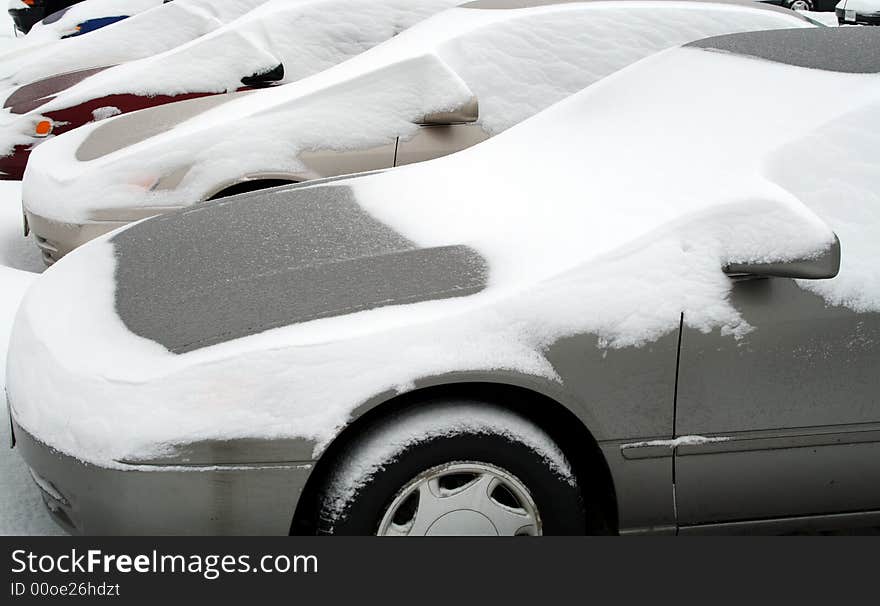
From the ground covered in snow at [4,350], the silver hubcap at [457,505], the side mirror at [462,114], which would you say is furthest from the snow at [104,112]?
the silver hubcap at [457,505]

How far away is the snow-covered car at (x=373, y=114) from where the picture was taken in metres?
4.27

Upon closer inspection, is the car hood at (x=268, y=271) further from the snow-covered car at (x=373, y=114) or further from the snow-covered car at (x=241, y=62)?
the snow-covered car at (x=241, y=62)

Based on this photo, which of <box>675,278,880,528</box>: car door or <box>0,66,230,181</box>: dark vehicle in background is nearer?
A: <box>675,278,880,528</box>: car door

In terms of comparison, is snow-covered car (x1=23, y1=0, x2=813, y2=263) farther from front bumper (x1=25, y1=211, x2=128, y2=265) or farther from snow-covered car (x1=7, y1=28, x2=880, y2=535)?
snow-covered car (x1=7, y1=28, x2=880, y2=535)

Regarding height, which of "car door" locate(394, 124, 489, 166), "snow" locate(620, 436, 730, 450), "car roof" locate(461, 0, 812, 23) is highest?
"car roof" locate(461, 0, 812, 23)

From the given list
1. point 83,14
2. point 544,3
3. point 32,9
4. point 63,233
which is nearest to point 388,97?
point 544,3

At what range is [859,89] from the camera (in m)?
2.75

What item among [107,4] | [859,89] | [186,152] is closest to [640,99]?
[859,89]

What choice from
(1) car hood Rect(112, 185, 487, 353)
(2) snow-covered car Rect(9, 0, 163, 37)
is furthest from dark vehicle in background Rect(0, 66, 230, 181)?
(2) snow-covered car Rect(9, 0, 163, 37)

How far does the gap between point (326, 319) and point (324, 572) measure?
0.57 meters

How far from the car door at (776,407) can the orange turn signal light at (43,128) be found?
492cm

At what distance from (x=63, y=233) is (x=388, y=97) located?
1.56 meters

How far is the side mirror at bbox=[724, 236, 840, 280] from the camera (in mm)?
2252

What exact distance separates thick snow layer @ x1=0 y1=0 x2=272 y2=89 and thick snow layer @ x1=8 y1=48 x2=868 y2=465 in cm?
529
